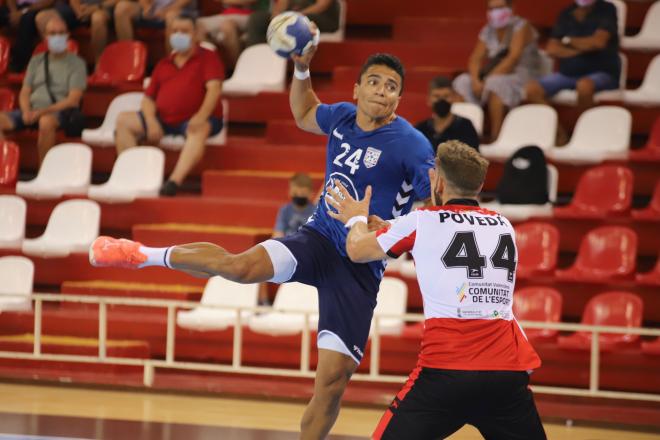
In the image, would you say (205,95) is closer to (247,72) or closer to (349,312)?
(247,72)

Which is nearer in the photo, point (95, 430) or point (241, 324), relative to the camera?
point (95, 430)

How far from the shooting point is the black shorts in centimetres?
409

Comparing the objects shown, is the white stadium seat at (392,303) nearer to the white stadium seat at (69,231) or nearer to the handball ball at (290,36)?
the white stadium seat at (69,231)

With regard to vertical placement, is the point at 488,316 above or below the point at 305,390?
above

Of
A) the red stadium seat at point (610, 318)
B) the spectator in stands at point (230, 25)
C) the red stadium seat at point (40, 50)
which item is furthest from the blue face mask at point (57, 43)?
the red stadium seat at point (610, 318)

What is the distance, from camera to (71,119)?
1050 cm

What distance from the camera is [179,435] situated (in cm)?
686

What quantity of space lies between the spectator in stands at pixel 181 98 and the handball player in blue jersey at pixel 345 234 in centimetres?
474

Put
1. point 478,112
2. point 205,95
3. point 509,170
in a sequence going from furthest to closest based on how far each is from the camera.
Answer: point 205,95 < point 478,112 < point 509,170

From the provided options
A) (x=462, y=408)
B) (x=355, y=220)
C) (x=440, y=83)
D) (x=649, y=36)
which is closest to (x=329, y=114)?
(x=355, y=220)

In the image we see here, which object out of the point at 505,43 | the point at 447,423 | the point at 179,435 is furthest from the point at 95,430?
the point at 505,43

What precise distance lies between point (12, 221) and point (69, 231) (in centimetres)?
52

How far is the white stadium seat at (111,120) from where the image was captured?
10336 millimetres

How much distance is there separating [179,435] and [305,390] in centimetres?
144
